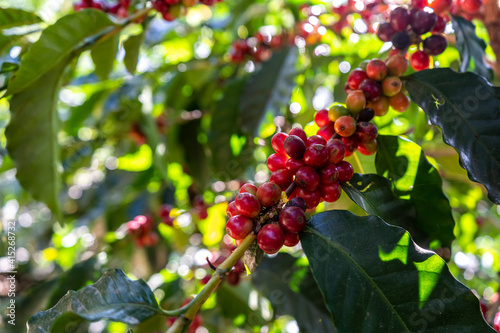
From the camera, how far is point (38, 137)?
150cm

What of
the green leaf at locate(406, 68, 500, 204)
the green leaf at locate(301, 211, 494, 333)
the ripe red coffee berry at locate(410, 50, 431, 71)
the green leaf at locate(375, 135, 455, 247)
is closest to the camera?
the green leaf at locate(301, 211, 494, 333)

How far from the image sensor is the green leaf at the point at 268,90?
188 cm

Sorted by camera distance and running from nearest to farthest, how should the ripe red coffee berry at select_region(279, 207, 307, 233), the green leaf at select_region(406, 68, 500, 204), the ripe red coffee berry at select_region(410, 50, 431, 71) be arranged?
the ripe red coffee berry at select_region(279, 207, 307, 233) < the green leaf at select_region(406, 68, 500, 204) < the ripe red coffee berry at select_region(410, 50, 431, 71)

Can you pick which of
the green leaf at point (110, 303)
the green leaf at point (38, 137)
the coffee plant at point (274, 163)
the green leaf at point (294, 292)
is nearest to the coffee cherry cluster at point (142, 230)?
the coffee plant at point (274, 163)

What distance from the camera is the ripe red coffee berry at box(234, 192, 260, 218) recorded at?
912 millimetres

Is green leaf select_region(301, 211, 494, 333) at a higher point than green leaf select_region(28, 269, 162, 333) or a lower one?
lower

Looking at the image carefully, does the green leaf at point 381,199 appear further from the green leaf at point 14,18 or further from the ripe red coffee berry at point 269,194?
the green leaf at point 14,18

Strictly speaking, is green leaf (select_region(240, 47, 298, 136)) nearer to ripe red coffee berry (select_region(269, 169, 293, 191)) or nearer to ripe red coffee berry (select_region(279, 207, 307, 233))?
ripe red coffee berry (select_region(269, 169, 293, 191))

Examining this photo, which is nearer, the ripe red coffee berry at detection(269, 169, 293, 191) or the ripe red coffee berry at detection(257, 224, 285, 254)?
the ripe red coffee berry at detection(257, 224, 285, 254)

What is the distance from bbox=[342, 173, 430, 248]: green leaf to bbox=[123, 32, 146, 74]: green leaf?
1011 millimetres

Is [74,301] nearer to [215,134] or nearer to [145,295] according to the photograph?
[145,295]

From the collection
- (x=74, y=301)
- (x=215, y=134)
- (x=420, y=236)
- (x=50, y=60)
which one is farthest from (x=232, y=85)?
(x=74, y=301)

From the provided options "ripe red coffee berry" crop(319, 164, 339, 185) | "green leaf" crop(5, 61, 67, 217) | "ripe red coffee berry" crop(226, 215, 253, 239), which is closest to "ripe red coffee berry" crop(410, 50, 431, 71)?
"ripe red coffee berry" crop(319, 164, 339, 185)

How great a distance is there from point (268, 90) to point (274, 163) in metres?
0.95
